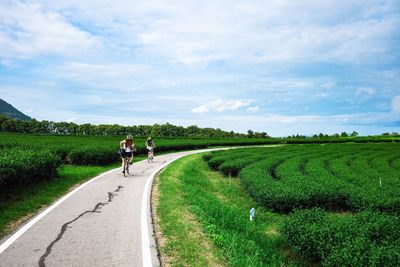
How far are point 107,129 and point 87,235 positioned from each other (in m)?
118

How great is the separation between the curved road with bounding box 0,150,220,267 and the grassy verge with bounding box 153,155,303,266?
1.49 ft

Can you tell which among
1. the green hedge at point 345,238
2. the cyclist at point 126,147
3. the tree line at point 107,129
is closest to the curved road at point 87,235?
the green hedge at point 345,238

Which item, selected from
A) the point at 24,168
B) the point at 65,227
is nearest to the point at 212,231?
the point at 65,227

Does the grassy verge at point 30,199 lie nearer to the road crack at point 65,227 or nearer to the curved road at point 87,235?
the curved road at point 87,235

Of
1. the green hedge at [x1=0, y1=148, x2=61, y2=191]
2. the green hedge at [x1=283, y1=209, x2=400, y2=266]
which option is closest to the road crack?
the green hedge at [x1=0, y1=148, x2=61, y2=191]

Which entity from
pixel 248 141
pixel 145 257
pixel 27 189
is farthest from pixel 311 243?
pixel 248 141

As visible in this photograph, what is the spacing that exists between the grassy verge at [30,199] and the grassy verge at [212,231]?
3.40m

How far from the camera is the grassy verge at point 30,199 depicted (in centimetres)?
905

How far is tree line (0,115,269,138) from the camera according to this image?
331 ft

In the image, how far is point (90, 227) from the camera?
8.46m

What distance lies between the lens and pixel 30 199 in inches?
454

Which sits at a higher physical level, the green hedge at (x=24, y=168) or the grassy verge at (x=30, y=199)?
the green hedge at (x=24, y=168)

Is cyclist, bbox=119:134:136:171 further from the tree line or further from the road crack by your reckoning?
the tree line

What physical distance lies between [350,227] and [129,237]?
510 centimetres
